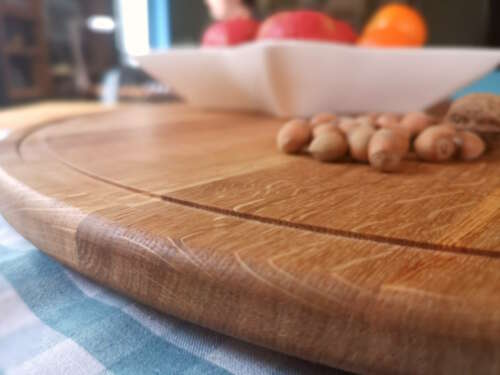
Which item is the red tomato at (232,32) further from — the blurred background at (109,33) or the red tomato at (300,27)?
the blurred background at (109,33)

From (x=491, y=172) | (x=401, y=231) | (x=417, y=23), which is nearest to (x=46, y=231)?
(x=401, y=231)

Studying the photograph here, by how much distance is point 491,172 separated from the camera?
11.7 inches

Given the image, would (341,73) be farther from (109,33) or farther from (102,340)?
(109,33)

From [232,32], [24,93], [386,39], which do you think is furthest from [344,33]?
[24,93]

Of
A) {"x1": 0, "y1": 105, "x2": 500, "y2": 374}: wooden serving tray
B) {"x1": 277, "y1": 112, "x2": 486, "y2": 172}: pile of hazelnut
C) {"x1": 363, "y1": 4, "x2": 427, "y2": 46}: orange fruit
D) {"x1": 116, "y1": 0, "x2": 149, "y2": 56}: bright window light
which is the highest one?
{"x1": 116, "y1": 0, "x2": 149, "y2": 56}: bright window light

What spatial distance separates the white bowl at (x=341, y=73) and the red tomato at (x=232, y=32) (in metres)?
0.05

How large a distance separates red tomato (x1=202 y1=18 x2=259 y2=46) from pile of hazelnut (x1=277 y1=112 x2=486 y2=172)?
1.27ft

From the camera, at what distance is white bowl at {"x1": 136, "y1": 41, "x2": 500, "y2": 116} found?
566 millimetres

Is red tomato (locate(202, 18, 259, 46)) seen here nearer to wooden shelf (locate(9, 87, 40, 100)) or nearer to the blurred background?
the blurred background

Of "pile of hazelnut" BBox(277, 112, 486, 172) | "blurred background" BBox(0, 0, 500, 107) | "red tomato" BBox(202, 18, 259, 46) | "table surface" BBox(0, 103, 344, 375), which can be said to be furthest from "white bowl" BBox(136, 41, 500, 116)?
"blurred background" BBox(0, 0, 500, 107)

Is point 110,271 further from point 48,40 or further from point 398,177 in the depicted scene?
point 48,40

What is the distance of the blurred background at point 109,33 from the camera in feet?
5.61

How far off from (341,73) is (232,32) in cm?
21

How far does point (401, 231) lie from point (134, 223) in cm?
11
